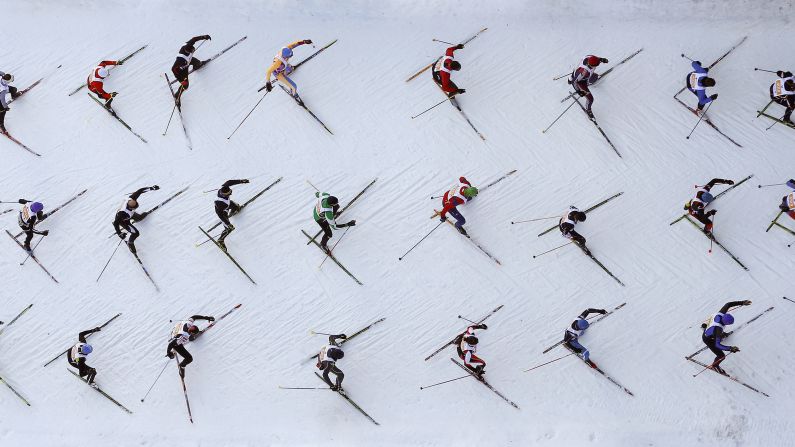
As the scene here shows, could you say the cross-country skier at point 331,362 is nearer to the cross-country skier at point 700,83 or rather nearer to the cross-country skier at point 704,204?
the cross-country skier at point 704,204

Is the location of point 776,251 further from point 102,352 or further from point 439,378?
point 102,352

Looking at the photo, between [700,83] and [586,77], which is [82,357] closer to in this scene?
[586,77]

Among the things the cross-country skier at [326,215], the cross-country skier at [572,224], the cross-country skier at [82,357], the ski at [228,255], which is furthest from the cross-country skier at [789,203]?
the cross-country skier at [82,357]

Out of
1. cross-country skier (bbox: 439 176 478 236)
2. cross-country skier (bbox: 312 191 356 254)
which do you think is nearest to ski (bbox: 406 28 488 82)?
cross-country skier (bbox: 439 176 478 236)

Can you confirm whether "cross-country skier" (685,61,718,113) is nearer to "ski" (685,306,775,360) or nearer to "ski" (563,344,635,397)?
"ski" (685,306,775,360)

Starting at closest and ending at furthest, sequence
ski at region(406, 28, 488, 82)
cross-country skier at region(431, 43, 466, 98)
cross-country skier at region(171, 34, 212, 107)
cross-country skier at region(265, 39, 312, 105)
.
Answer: cross-country skier at region(431, 43, 466, 98), cross-country skier at region(265, 39, 312, 105), cross-country skier at region(171, 34, 212, 107), ski at region(406, 28, 488, 82)

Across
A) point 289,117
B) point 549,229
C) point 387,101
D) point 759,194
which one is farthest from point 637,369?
point 289,117
